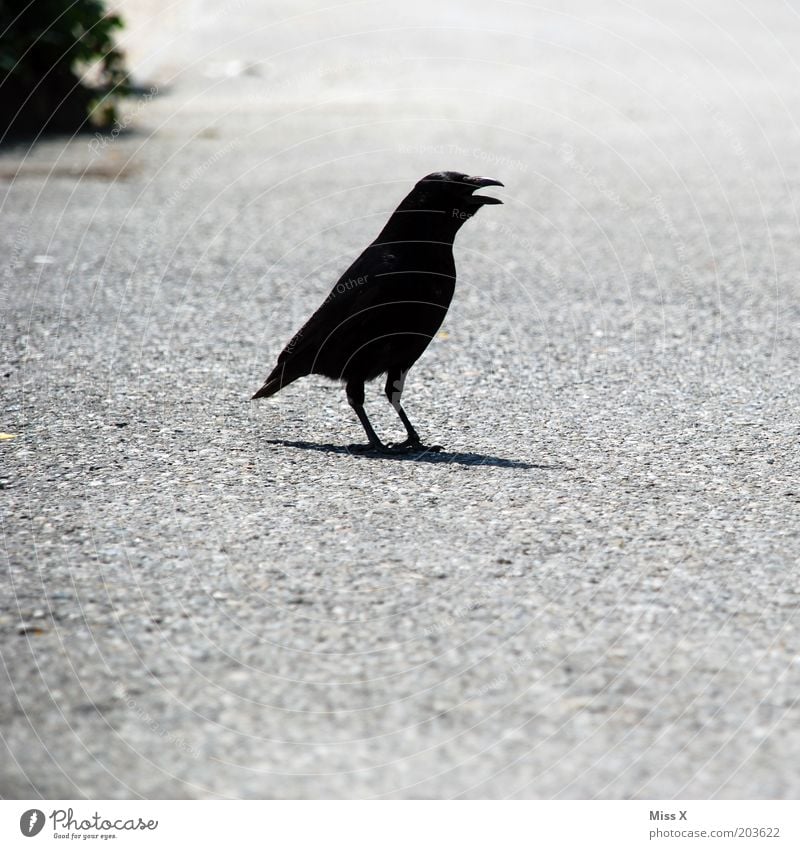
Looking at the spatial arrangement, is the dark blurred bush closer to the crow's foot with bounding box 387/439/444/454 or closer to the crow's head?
A: the crow's head

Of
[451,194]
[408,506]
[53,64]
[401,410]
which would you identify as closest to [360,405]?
[401,410]

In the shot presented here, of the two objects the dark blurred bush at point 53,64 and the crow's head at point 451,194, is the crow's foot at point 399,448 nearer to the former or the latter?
the crow's head at point 451,194

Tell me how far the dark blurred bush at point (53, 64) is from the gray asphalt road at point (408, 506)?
3.50m

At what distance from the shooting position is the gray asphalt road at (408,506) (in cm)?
290

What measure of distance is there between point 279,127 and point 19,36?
10.9 ft

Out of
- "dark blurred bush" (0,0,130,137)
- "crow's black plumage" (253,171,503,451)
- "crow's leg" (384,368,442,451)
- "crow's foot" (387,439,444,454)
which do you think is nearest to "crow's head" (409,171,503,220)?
"crow's black plumage" (253,171,503,451)

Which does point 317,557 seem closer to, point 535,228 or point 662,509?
point 662,509

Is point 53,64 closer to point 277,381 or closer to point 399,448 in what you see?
point 277,381

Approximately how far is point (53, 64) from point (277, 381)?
38.2 ft

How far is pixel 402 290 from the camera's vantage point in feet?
15.7

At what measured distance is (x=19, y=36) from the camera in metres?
15.0

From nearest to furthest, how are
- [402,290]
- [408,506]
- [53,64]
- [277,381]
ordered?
1. [408,506]
2. [402,290]
3. [277,381]
4. [53,64]

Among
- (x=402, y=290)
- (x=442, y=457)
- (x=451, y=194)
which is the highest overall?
(x=451, y=194)

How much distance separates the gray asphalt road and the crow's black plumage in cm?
41
